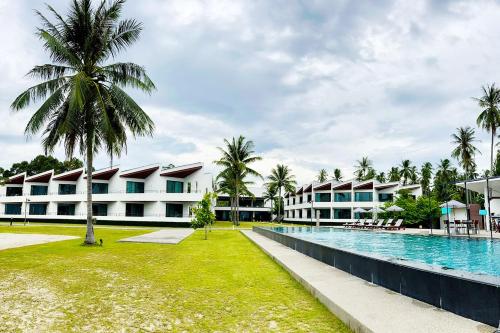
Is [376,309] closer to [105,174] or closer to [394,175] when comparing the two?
[105,174]

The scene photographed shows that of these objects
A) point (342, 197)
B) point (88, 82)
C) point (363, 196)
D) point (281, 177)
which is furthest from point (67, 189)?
point (363, 196)

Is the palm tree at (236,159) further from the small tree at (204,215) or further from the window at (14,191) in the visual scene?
the window at (14,191)

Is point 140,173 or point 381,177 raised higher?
point 381,177

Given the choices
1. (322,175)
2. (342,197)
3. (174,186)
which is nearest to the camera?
(174,186)

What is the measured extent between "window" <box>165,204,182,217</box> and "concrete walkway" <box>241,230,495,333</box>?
3630 centimetres

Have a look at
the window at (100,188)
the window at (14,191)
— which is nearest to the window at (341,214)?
the window at (100,188)

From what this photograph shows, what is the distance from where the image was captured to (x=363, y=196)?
181ft

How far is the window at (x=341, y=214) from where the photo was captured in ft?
184

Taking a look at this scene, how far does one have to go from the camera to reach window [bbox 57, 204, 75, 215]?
48969 mm

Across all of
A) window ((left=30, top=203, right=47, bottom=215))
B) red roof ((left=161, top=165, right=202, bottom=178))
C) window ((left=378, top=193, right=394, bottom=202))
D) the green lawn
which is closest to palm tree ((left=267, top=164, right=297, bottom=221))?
window ((left=378, top=193, right=394, bottom=202))

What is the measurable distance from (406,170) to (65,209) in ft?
202

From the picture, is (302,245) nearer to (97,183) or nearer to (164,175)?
(164,175)

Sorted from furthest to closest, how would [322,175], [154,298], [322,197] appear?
[322,175] → [322,197] → [154,298]

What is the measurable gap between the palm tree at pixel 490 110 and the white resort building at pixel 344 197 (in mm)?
16040
